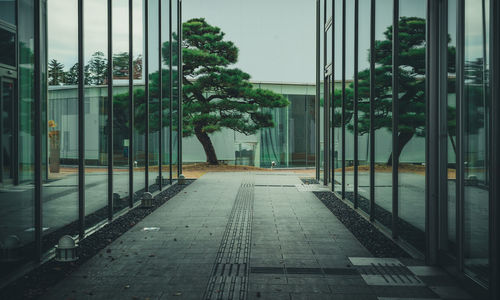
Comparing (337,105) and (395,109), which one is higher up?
(337,105)

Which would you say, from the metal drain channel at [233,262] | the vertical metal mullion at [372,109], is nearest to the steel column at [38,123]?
the metal drain channel at [233,262]

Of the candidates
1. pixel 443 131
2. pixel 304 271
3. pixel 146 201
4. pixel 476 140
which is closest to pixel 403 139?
pixel 443 131

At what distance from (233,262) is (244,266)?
0.78 feet

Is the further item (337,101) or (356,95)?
(337,101)

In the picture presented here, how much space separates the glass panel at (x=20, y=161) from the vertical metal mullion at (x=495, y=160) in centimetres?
503

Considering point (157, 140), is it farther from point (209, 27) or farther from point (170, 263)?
point (209, 27)

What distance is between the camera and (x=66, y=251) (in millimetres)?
5809

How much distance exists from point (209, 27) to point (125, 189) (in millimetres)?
17277

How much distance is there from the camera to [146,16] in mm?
11609

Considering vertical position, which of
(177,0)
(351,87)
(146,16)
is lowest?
(351,87)

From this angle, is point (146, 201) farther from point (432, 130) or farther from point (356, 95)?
point (432, 130)

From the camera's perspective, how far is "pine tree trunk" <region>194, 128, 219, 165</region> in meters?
26.2

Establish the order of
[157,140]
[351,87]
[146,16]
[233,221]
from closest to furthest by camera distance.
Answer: [233,221] < [351,87] < [146,16] < [157,140]

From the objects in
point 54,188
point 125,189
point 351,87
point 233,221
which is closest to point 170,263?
point 54,188
